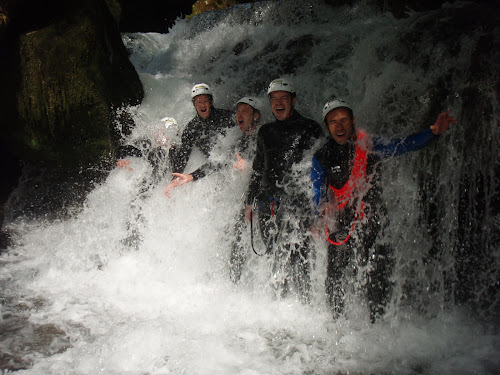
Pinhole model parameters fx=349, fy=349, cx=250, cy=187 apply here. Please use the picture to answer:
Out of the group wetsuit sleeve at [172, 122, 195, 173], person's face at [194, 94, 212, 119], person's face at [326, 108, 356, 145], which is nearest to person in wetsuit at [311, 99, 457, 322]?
person's face at [326, 108, 356, 145]

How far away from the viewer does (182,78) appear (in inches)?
283

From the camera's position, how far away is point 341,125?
3359 millimetres

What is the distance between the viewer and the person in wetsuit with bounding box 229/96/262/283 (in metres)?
4.44

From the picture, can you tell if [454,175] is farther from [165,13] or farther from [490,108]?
[165,13]

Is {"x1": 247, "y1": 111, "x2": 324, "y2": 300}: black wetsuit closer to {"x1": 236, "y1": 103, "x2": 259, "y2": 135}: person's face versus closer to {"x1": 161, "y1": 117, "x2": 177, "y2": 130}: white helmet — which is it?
{"x1": 236, "y1": 103, "x2": 259, "y2": 135}: person's face

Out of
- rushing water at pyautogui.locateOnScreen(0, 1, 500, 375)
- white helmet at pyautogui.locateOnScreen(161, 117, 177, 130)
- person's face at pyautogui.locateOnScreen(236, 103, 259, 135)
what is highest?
white helmet at pyautogui.locateOnScreen(161, 117, 177, 130)

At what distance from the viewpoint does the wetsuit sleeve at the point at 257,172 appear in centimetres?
401

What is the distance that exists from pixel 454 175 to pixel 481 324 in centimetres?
157

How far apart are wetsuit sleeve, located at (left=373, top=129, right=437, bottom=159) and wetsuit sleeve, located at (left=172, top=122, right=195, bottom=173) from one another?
2564 mm

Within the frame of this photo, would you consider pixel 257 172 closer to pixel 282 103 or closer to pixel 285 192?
pixel 285 192

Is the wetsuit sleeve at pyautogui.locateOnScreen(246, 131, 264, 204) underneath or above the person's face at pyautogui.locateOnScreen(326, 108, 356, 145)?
underneath

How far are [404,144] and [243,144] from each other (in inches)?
81.7

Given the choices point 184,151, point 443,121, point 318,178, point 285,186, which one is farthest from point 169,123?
point 443,121

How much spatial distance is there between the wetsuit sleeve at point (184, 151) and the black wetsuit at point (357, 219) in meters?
2.03
